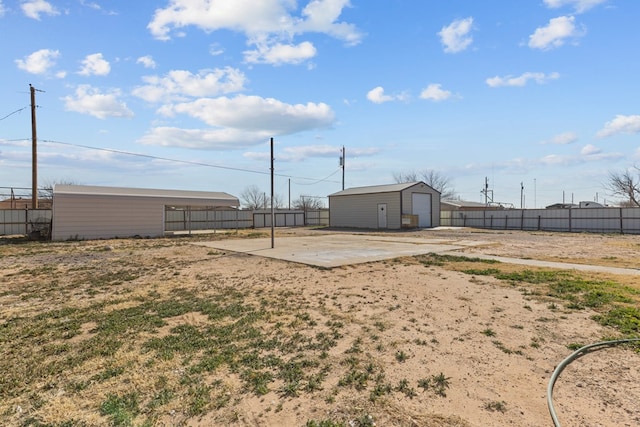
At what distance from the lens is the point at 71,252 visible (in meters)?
13.7

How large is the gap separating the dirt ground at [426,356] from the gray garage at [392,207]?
19.6 meters

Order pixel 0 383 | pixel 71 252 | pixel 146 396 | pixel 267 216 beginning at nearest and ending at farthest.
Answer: pixel 146 396, pixel 0 383, pixel 71 252, pixel 267 216

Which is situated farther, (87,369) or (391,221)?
(391,221)

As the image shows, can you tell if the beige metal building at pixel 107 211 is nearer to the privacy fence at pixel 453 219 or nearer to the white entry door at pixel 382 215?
the privacy fence at pixel 453 219

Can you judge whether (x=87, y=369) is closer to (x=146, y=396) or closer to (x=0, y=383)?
(x=0, y=383)

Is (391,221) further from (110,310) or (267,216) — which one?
(110,310)

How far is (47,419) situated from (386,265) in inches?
324

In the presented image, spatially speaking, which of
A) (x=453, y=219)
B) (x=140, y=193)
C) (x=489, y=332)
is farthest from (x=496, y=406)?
(x=453, y=219)

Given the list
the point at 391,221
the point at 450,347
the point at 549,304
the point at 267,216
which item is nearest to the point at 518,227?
the point at 391,221

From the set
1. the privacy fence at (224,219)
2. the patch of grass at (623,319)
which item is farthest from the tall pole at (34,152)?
the patch of grass at (623,319)

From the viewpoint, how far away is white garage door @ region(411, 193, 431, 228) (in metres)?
28.5

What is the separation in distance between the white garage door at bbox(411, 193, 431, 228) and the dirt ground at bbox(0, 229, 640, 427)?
20.5 metres

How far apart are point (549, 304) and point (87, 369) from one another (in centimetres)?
664

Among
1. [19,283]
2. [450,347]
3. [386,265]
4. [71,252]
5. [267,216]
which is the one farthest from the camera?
[267,216]
